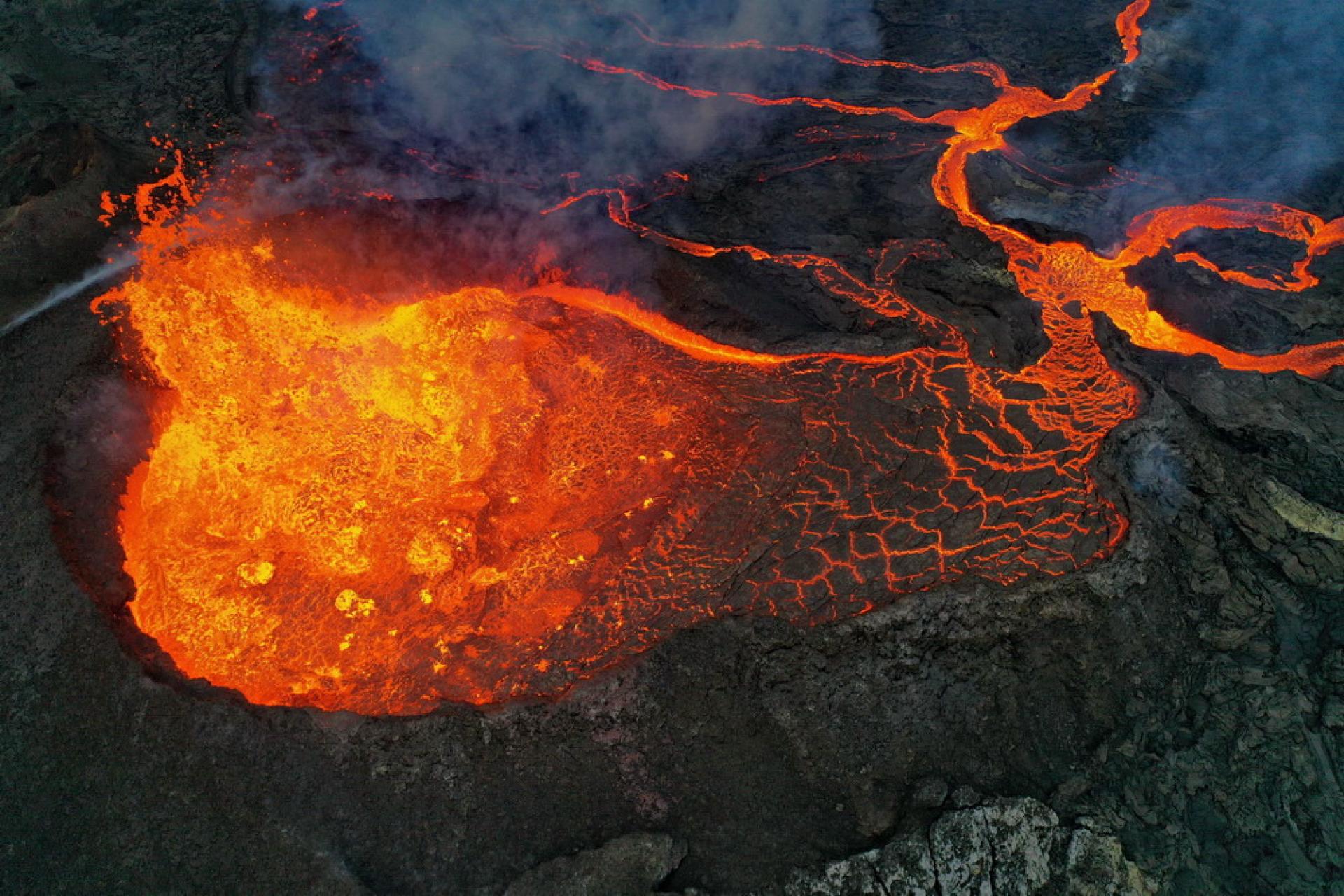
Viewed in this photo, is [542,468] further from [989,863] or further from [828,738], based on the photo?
[989,863]

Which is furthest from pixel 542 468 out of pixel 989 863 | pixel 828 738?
pixel 989 863

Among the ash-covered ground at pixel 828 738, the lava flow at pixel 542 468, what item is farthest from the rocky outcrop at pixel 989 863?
the lava flow at pixel 542 468

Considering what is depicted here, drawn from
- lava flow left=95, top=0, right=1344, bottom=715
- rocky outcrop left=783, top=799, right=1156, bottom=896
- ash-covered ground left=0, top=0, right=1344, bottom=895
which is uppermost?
lava flow left=95, top=0, right=1344, bottom=715

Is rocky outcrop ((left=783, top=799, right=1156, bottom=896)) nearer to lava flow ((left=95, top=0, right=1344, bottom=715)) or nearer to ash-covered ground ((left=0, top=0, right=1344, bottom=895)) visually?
ash-covered ground ((left=0, top=0, right=1344, bottom=895))

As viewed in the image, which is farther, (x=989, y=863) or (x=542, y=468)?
(x=542, y=468)

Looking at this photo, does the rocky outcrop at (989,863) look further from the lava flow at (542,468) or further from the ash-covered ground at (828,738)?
the lava flow at (542,468)

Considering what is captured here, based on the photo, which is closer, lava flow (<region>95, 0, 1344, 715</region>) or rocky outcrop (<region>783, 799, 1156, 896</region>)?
rocky outcrop (<region>783, 799, 1156, 896</region>)

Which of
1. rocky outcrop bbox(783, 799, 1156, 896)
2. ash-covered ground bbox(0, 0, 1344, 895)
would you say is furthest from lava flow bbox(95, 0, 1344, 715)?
rocky outcrop bbox(783, 799, 1156, 896)

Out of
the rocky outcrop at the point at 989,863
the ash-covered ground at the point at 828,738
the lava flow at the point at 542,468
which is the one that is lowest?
the rocky outcrop at the point at 989,863

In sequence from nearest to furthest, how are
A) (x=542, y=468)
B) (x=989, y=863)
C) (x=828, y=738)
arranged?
(x=989, y=863)
(x=828, y=738)
(x=542, y=468)
